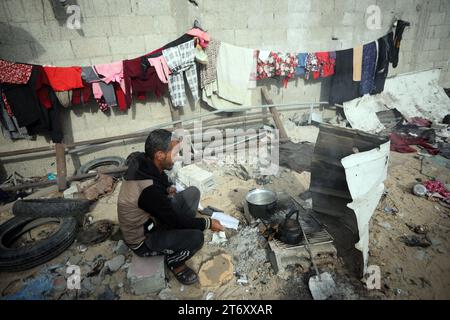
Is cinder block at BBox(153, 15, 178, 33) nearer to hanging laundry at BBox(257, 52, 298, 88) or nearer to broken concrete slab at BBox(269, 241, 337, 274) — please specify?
hanging laundry at BBox(257, 52, 298, 88)

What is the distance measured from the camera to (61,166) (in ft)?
16.3

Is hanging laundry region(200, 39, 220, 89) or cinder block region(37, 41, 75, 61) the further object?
hanging laundry region(200, 39, 220, 89)

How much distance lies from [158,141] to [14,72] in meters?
3.70

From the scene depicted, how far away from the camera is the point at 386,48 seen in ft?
22.7

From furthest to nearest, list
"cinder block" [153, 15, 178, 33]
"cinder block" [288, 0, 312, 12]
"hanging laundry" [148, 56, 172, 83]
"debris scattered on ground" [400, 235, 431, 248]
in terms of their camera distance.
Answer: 1. "cinder block" [288, 0, 312, 12]
2. "cinder block" [153, 15, 178, 33]
3. "hanging laundry" [148, 56, 172, 83]
4. "debris scattered on ground" [400, 235, 431, 248]

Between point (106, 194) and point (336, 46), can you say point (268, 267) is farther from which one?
point (336, 46)

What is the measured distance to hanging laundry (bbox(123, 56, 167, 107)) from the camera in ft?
16.5

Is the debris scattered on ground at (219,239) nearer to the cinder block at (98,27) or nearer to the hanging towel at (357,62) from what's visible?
the cinder block at (98,27)

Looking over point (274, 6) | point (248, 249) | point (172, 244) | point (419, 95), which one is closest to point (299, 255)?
point (248, 249)

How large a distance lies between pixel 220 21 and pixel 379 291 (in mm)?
5623

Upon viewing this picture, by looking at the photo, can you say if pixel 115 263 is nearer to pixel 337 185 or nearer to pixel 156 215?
pixel 156 215

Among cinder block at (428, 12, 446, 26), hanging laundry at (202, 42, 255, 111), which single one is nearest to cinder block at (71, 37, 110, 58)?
hanging laundry at (202, 42, 255, 111)

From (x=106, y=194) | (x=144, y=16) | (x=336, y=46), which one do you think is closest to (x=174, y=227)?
(x=106, y=194)

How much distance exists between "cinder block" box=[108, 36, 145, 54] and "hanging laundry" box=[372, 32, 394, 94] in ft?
20.0
